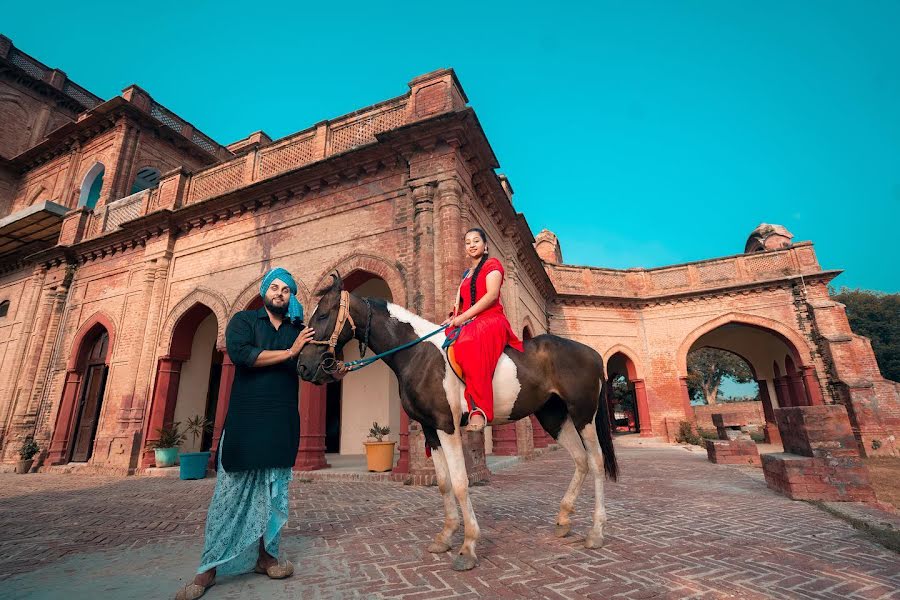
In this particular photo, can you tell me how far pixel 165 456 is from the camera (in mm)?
10312

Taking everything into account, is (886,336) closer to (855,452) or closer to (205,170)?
(855,452)

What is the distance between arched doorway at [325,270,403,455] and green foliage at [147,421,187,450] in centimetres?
381

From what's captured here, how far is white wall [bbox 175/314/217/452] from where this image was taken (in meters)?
11.9

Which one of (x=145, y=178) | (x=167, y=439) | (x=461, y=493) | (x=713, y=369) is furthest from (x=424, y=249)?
(x=713, y=369)

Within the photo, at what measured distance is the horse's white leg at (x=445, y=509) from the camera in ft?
10.8

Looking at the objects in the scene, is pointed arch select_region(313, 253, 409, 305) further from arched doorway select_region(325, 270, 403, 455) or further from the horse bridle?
the horse bridle

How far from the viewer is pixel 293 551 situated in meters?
3.46

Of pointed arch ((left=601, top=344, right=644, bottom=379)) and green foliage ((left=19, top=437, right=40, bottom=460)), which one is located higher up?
pointed arch ((left=601, top=344, right=644, bottom=379))

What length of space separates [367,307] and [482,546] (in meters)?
2.28

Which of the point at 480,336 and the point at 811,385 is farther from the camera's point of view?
the point at 811,385

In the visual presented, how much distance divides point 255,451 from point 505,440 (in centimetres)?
882

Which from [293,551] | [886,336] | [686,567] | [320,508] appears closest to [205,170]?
[320,508]

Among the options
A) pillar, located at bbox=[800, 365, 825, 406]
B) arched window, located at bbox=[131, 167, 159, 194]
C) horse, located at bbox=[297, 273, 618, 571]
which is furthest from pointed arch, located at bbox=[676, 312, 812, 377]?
arched window, located at bbox=[131, 167, 159, 194]

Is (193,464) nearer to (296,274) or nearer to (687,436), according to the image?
(296,274)
